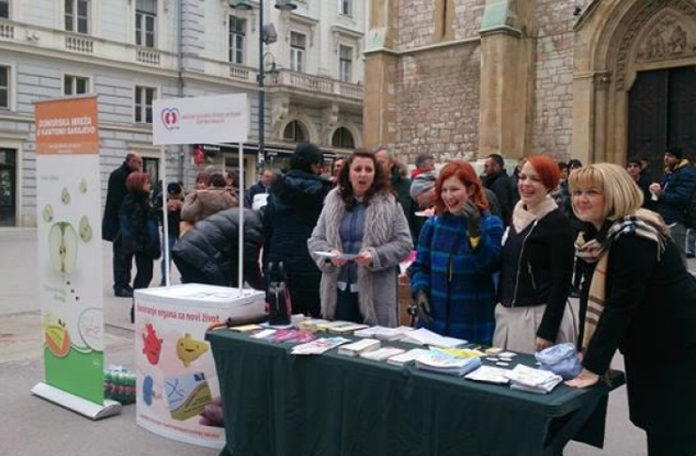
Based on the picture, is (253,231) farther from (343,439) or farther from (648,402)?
(648,402)

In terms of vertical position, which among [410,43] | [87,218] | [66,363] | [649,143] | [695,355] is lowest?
[66,363]

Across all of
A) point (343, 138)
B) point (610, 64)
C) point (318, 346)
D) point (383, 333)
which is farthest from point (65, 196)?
point (343, 138)

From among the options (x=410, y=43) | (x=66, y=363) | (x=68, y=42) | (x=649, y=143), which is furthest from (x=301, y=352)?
(x=68, y=42)

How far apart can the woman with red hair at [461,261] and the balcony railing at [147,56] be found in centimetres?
3026

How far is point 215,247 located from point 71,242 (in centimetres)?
118

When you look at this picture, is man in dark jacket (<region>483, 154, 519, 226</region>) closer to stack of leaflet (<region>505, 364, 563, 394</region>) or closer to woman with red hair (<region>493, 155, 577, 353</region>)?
woman with red hair (<region>493, 155, 577, 353</region>)

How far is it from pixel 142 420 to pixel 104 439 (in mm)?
283

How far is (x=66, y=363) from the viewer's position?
5.51 meters

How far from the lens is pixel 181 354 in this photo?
468cm

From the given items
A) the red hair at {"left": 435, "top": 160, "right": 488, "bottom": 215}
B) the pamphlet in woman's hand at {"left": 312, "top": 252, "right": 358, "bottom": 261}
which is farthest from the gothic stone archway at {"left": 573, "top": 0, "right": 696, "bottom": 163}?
the pamphlet in woman's hand at {"left": 312, "top": 252, "right": 358, "bottom": 261}

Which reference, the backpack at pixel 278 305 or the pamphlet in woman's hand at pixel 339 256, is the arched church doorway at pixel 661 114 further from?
the backpack at pixel 278 305

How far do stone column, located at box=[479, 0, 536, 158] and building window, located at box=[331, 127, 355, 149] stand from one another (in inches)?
912

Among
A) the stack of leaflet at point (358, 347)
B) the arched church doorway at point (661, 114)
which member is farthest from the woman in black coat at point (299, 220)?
the arched church doorway at point (661, 114)

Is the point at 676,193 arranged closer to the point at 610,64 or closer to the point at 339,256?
the point at 339,256
